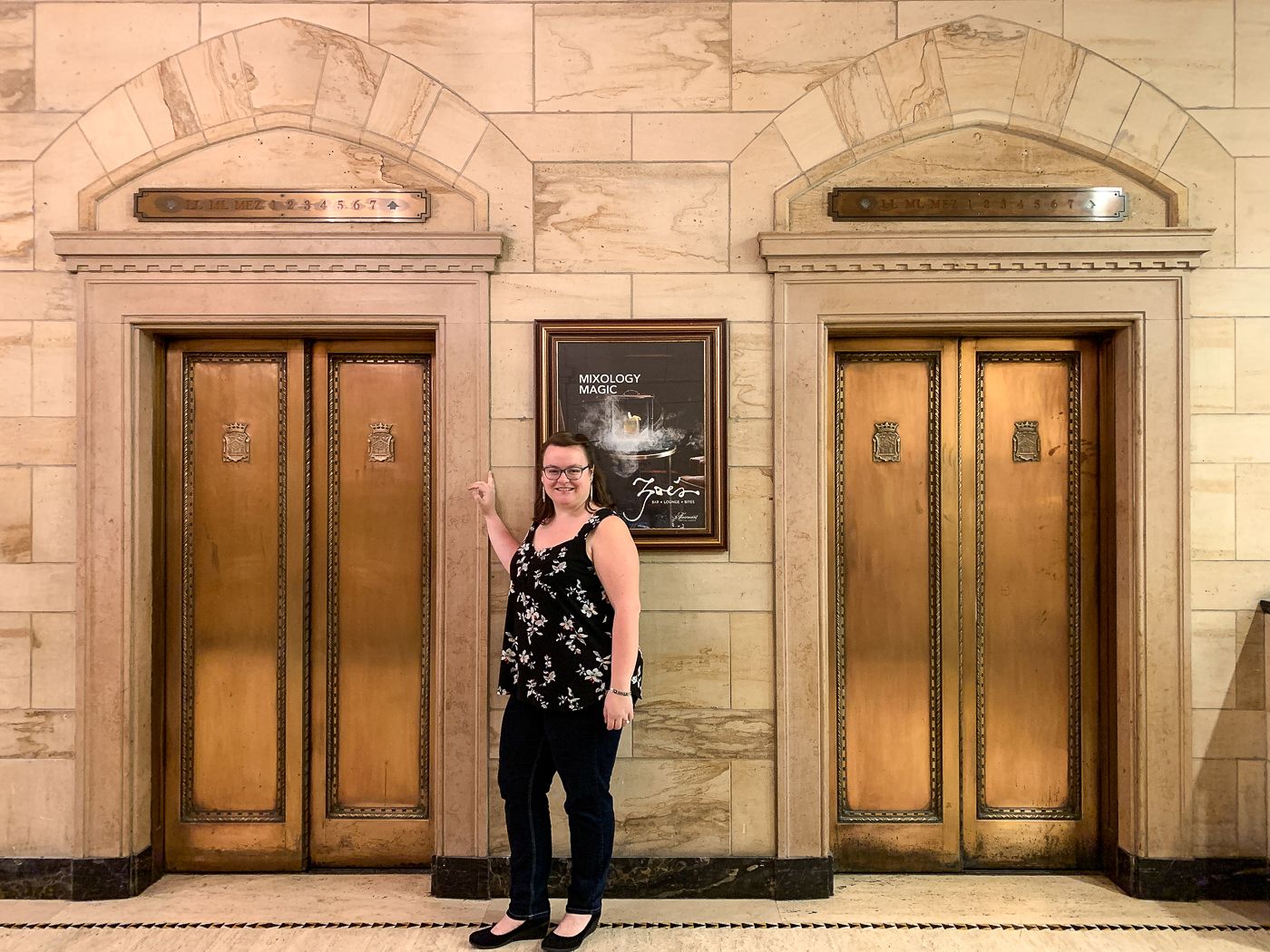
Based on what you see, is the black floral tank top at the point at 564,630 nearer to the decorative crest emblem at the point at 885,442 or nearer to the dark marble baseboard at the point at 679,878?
the dark marble baseboard at the point at 679,878

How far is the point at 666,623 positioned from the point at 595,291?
146 centimetres

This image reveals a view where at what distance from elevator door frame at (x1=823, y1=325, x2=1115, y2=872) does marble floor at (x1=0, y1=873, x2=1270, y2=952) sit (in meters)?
0.14

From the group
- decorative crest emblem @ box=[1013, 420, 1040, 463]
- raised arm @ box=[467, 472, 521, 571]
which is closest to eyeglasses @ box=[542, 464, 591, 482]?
raised arm @ box=[467, 472, 521, 571]

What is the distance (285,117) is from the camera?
11.5 ft

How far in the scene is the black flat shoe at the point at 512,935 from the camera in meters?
3.06

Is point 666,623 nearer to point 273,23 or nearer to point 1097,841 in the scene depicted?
point 1097,841

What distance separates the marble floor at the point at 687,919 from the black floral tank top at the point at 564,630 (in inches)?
40.0

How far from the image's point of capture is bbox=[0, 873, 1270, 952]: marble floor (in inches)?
123

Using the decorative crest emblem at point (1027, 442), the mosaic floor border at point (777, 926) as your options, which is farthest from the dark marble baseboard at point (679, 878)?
the decorative crest emblem at point (1027, 442)

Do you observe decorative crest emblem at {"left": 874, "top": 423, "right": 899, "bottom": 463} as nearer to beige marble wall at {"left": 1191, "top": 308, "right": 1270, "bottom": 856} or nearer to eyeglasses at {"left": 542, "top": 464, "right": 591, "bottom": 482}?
beige marble wall at {"left": 1191, "top": 308, "right": 1270, "bottom": 856}

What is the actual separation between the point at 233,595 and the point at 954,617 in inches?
129

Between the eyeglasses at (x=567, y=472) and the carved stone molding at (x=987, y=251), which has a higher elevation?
the carved stone molding at (x=987, y=251)

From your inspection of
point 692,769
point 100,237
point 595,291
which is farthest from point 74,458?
Answer: point 692,769

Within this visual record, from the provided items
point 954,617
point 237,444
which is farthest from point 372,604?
point 954,617
